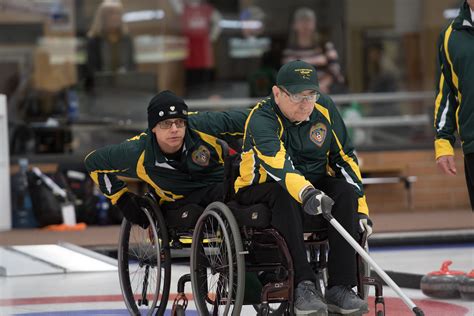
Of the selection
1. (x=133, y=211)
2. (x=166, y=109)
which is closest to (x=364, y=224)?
(x=166, y=109)

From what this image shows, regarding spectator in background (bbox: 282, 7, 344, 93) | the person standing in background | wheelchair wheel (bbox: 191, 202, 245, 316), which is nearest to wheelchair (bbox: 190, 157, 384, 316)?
wheelchair wheel (bbox: 191, 202, 245, 316)

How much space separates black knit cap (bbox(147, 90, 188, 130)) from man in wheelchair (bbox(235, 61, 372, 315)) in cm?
46

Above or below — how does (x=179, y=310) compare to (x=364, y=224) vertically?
below

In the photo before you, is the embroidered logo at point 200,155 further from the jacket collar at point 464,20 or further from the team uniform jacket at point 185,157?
the jacket collar at point 464,20

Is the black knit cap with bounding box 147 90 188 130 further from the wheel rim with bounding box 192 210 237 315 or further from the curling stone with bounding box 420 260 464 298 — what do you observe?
the curling stone with bounding box 420 260 464 298

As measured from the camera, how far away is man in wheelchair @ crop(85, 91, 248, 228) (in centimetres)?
558

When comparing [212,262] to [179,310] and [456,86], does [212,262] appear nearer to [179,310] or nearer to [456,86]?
[179,310]

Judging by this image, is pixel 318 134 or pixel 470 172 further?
pixel 470 172

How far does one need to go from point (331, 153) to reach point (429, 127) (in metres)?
6.05

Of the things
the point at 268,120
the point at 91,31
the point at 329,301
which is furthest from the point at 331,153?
the point at 91,31

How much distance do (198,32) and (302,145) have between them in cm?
701

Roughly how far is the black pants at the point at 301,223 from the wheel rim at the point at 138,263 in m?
0.85

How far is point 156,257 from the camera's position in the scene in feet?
18.7

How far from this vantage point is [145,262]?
5.85 metres
